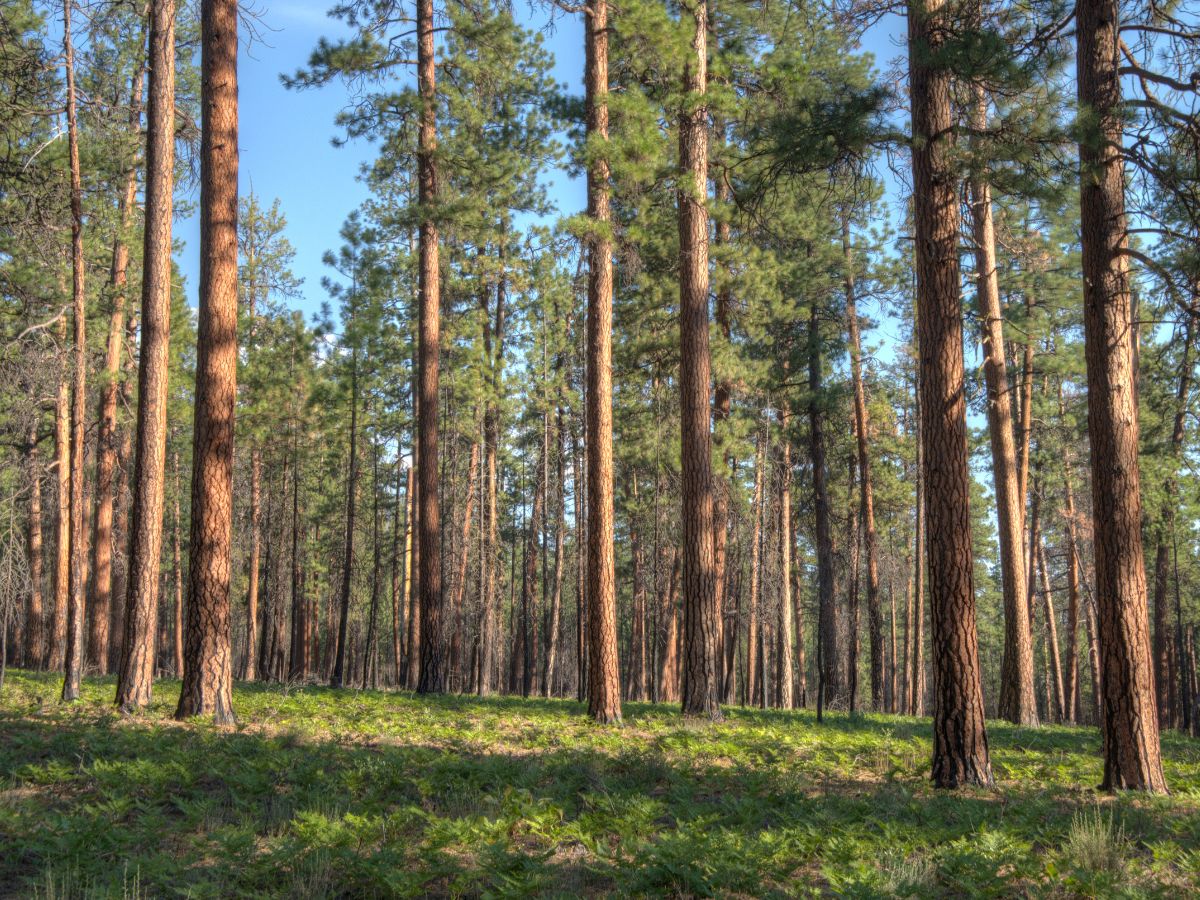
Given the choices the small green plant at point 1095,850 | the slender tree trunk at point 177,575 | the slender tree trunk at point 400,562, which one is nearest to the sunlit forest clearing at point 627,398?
the small green plant at point 1095,850

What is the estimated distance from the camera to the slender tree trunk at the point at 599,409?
38.4ft

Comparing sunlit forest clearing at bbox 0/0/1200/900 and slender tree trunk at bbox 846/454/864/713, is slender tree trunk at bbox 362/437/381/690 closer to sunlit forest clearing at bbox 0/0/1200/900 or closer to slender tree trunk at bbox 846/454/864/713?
sunlit forest clearing at bbox 0/0/1200/900

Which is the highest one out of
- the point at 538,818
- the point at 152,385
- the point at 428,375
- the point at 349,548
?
the point at 428,375

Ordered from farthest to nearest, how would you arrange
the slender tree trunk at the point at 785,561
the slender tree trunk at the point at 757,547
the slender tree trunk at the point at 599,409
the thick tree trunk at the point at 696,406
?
the slender tree trunk at the point at 757,547
the slender tree trunk at the point at 785,561
the thick tree trunk at the point at 696,406
the slender tree trunk at the point at 599,409

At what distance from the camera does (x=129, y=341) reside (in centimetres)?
2158

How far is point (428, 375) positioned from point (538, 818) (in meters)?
11.9

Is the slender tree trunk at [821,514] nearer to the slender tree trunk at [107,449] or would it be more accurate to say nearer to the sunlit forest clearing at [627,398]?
the sunlit forest clearing at [627,398]

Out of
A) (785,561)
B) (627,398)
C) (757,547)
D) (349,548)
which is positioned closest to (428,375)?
(349,548)

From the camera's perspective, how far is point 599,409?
12203 mm

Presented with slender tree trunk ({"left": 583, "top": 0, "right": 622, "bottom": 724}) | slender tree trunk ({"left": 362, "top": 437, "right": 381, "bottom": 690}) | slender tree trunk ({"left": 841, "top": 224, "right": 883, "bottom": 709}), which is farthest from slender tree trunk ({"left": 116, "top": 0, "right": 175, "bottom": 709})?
slender tree trunk ({"left": 841, "top": 224, "right": 883, "bottom": 709})

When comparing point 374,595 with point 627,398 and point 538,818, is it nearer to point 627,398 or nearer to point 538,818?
point 627,398

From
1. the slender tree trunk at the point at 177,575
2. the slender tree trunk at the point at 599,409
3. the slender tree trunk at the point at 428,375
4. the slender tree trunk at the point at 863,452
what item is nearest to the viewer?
the slender tree trunk at the point at 599,409

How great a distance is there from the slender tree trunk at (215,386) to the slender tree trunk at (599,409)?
465cm

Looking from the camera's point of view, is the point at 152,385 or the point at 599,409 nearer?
the point at 152,385
